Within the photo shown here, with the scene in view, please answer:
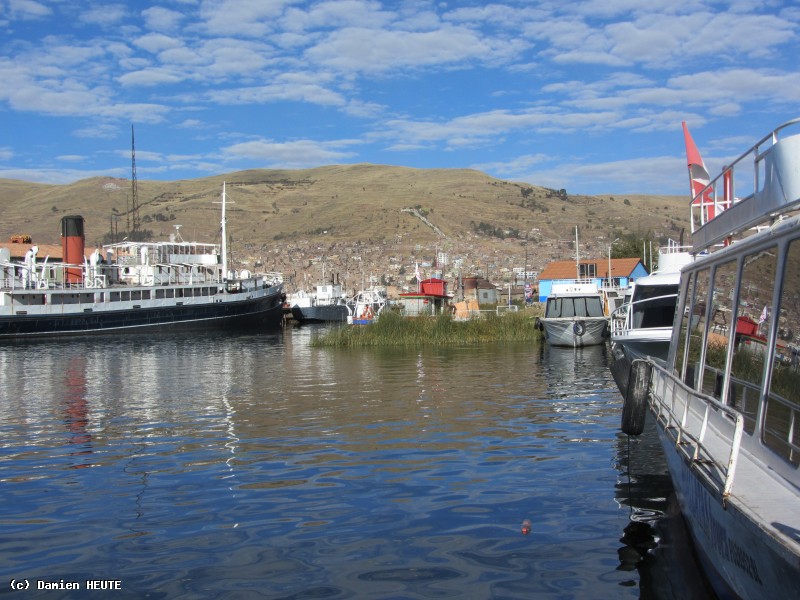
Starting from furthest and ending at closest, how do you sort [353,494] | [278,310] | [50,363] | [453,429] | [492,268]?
[492,268], [278,310], [50,363], [453,429], [353,494]

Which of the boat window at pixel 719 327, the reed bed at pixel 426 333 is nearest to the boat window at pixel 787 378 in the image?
the boat window at pixel 719 327

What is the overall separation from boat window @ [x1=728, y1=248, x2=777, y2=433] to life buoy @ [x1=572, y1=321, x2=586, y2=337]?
102 feet

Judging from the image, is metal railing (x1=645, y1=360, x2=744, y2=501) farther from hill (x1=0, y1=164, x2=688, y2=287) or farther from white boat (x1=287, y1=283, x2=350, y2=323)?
hill (x1=0, y1=164, x2=688, y2=287)

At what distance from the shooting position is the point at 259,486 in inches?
475

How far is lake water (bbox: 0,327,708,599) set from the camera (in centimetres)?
853

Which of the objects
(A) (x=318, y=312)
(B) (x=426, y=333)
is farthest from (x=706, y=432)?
(A) (x=318, y=312)

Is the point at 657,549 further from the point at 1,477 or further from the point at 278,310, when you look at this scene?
the point at 278,310

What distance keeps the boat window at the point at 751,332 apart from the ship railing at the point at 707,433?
202 mm

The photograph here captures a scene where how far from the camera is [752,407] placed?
746cm

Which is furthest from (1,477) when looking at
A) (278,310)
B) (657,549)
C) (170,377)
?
(278,310)

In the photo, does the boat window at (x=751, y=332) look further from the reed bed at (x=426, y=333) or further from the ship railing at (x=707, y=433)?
the reed bed at (x=426, y=333)

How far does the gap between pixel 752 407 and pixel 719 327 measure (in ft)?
5.32

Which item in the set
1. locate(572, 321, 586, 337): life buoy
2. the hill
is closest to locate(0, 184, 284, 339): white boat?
locate(572, 321, 586, 337): life buoy

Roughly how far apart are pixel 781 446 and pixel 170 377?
Answer: 2483 centimetres
